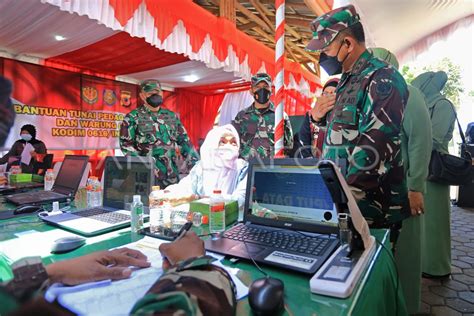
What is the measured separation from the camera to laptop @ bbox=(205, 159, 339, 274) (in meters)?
0.84

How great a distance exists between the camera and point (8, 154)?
3.18m

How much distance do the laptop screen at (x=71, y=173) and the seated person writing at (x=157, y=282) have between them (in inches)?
46.7

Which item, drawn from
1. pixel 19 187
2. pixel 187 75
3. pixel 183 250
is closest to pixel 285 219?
pixel 183 250

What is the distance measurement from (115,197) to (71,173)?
1.95 feet

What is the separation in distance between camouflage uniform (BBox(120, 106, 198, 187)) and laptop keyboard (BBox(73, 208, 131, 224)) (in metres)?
1.30

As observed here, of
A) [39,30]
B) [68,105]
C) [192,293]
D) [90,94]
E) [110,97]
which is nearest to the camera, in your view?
[192,293]

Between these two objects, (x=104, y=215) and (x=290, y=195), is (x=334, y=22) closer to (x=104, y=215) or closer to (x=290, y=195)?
(x=290, y=195)

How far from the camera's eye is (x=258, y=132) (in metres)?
3.00

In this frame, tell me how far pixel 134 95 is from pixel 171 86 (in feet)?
2.85

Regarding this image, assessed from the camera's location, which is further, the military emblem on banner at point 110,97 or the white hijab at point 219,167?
the military emblem on banner at point 110,97

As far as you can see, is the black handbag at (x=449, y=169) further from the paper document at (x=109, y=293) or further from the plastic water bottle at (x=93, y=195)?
the plastic water bottle at (x=93, y=195)

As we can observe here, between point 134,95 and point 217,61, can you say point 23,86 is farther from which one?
point 217,61

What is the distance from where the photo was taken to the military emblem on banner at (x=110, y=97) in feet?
14.5

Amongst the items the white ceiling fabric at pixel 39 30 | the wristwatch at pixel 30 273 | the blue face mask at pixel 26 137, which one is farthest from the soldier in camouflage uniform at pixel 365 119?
the blue face mask at pixel 26 137
